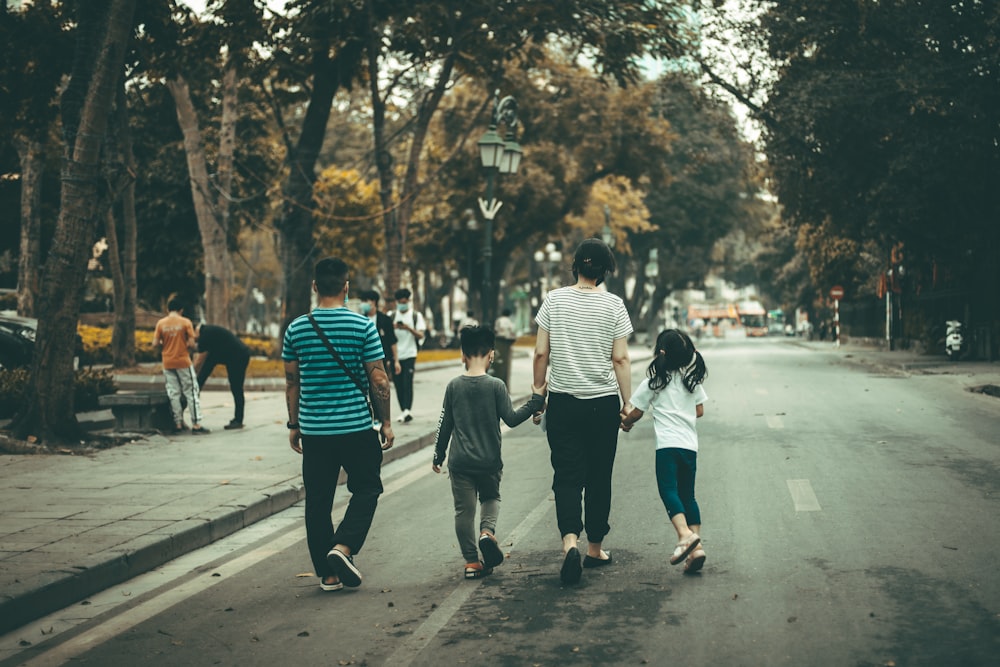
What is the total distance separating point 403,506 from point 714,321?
4683 inches

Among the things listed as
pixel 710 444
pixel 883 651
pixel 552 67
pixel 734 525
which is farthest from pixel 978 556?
pixel 552 67

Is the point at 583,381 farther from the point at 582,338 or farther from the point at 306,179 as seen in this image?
the point at 306,179

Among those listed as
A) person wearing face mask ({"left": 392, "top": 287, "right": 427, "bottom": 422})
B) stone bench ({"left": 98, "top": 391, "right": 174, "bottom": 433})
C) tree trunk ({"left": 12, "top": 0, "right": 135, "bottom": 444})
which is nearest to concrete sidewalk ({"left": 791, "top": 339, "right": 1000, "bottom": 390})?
person wearing face mask ({"left": 392, "top": 287, "right": 427, "bottom": 422})

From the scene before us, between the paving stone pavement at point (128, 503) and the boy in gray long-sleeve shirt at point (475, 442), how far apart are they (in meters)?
2.01

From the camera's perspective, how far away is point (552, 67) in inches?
1544

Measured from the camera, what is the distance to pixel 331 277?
635 centimetres

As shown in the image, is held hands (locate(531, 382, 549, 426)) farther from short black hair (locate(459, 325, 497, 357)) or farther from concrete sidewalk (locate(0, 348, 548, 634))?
concrete sidewalk (locate(0, 348, 548, 634))

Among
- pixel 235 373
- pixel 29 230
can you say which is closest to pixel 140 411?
pixel 235 373

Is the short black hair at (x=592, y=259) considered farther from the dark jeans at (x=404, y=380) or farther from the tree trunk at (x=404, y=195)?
the tree trunk at (x=404, y=195)

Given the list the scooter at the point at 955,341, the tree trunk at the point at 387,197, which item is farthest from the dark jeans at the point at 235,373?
the scooter at the point at 955,341

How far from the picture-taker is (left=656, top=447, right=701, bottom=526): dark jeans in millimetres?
6684

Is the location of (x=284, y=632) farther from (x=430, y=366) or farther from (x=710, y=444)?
(x=430, y=366)

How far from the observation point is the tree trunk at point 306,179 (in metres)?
21.2

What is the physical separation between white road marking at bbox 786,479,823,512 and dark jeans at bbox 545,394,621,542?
8.22 feet
